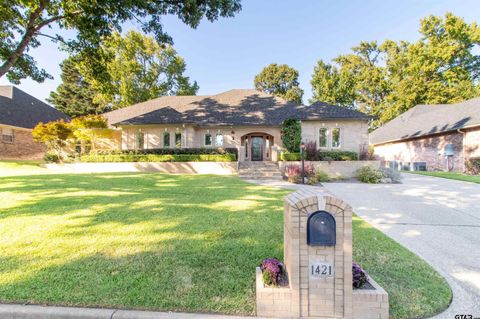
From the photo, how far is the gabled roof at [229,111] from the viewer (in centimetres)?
1769

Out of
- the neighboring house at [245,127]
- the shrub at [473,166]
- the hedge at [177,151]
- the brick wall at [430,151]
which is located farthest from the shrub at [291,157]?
the brick wall at [430,151]

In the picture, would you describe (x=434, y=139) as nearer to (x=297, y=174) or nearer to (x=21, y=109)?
(x=297, y=174)

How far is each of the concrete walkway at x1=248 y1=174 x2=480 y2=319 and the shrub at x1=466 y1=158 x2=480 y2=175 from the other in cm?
994

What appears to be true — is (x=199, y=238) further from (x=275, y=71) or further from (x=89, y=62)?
(x=275, y=71)

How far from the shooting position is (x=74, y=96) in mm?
35406

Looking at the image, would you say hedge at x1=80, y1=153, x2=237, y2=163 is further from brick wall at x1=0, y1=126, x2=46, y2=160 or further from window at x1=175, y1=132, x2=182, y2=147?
brick wall at x1=0, y1=126, x2=46, y2=160

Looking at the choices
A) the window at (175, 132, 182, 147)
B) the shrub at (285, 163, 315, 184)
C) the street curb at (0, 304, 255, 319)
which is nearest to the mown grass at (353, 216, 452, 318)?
the street curb at (0, 304, 255, 319)

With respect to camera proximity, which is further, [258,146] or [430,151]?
[430,151]

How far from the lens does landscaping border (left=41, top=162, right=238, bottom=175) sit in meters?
15.7

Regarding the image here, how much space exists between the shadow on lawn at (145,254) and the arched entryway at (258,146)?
42.4 feet

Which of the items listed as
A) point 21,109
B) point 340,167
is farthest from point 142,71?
point 340,167

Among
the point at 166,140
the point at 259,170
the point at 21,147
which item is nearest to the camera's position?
the point at 259,170

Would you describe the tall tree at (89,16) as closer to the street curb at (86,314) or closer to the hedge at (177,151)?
the hedge at (177,151)

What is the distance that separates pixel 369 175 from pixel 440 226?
7.99 meters
